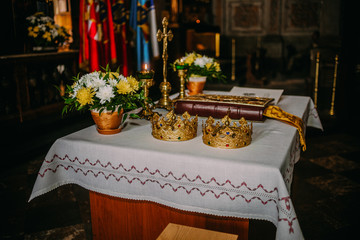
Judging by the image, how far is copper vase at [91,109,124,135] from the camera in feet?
6.25

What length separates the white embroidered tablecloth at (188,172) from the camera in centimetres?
150

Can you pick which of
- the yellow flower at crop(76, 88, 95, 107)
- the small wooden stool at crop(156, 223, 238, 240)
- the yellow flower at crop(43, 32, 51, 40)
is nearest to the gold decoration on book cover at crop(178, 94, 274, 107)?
the yellow flower at crop(76, 88, 95, 107)

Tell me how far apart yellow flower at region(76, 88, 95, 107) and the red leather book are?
2.14 feet

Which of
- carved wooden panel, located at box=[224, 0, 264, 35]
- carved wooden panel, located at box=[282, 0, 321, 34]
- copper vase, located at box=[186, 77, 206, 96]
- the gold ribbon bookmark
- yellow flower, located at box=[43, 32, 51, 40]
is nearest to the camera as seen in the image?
the gold ribbon bookmark

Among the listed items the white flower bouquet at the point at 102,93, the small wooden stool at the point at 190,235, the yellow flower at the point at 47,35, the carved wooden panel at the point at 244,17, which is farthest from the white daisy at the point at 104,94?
the carved wooden panel at the point at 244,17

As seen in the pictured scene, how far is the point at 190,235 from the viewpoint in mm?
1529

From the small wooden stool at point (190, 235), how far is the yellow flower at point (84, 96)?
775mm

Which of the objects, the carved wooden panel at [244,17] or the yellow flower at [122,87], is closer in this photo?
the yellow flower at [122,87]

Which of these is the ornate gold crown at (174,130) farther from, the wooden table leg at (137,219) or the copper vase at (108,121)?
the wooden table leg at (137,219)

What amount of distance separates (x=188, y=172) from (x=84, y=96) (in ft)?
2.22

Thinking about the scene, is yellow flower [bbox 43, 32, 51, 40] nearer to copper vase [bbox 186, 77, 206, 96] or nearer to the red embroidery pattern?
copper vase [bbox 186, 77, 206, 96]

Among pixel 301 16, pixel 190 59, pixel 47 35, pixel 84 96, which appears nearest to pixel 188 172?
pixel 84 96

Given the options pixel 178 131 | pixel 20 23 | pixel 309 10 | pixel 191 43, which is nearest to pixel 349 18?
pixel 178 131

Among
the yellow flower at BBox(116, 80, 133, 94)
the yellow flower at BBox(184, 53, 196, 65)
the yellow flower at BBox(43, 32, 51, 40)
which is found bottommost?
the yellow flower at BBox(116, 80, 133, 94)
